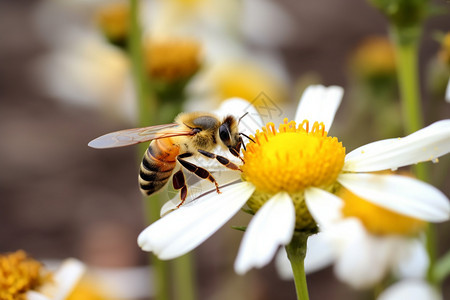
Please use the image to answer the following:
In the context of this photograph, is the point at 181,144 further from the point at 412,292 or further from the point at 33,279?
the point at 412,292

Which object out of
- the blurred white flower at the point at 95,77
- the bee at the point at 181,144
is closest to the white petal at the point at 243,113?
the bee at the point at 181,144

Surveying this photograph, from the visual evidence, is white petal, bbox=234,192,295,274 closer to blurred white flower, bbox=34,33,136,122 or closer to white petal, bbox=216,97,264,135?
white petal, bbox=216,97,264,135

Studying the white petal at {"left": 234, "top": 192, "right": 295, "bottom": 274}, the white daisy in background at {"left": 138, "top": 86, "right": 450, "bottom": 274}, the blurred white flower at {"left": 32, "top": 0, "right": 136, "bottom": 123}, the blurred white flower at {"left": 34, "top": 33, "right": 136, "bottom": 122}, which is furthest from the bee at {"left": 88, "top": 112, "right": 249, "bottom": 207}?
the blurred white flower at {"left": 34, "top": 33, "right": 136, "bottom": 122}

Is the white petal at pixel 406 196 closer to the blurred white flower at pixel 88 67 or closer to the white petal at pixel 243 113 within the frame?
the white petal at pixel 243 113

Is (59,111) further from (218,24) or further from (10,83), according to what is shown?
(218,24)

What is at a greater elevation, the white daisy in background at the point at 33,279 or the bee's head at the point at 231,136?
the bee's head at the point at 231,136

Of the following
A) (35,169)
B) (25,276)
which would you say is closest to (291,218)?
(25,276)
